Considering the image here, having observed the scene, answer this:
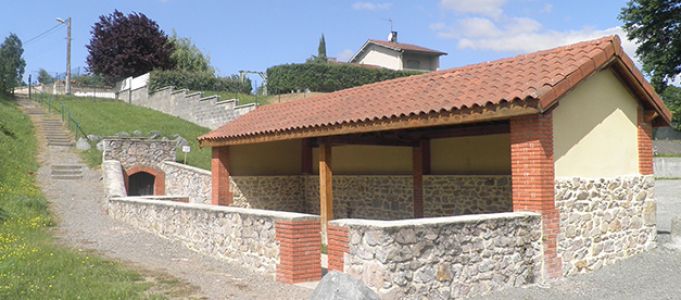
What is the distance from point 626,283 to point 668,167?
83.3 feet

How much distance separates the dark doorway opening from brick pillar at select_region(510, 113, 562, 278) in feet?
50.5

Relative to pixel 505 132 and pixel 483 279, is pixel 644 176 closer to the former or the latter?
pixel 505 132

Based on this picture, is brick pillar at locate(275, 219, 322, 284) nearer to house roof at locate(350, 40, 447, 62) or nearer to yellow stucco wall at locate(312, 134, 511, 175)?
yellow stucco wall at locate(312, 134, 511, 175)

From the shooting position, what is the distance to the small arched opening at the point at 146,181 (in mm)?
20078

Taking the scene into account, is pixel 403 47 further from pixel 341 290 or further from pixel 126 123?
pixel 341 290

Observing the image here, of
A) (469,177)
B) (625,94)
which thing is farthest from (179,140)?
(625,94)

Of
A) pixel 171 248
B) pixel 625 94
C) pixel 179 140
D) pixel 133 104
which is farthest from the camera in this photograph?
pixel 133 104

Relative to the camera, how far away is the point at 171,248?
37.4 feet

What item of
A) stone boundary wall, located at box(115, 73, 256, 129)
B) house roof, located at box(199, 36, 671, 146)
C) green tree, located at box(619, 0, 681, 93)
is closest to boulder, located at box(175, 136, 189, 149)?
stone boundary wall, located at box(115, 73, 256, 129)

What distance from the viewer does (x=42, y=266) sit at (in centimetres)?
806

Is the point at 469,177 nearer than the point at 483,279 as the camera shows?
No

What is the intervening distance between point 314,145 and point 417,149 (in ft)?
15.3

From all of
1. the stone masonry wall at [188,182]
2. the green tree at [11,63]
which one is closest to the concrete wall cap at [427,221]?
the stone masonry wall at [188,182]

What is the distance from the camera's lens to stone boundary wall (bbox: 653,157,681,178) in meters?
29.7
